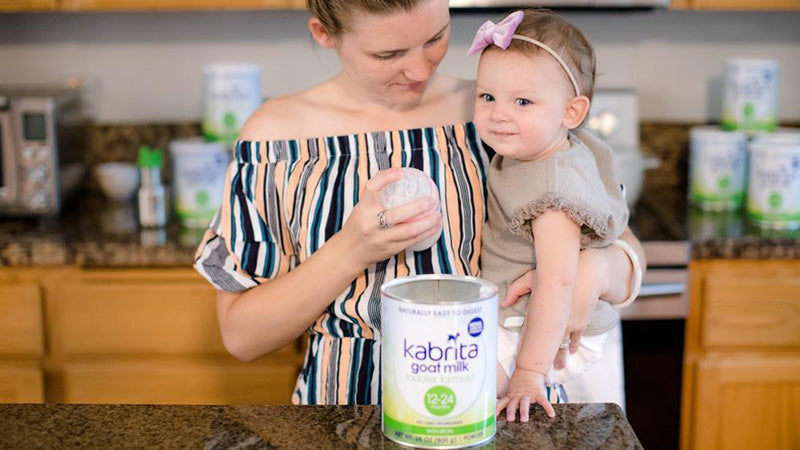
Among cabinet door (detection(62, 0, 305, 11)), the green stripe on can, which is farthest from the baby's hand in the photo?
cabinet door (detection(62, 0, 305, 11))

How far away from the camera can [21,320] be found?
7.38 ft

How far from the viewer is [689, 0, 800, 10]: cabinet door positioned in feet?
8.03

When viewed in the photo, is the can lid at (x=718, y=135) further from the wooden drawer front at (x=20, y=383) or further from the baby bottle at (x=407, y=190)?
the wooden drawer front at (x=20, y=383)

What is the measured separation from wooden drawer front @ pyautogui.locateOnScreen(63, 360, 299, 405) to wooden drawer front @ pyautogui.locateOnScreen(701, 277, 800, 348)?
0.97 m

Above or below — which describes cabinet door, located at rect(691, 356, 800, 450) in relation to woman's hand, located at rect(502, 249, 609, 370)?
below

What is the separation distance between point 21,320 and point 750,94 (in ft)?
6.28

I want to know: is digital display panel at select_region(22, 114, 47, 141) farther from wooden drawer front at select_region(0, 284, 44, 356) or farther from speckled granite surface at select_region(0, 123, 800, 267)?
wooden drawer front at select_region(0, 284, 44, 356)

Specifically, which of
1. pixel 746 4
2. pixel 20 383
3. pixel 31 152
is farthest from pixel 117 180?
pixel 746 4

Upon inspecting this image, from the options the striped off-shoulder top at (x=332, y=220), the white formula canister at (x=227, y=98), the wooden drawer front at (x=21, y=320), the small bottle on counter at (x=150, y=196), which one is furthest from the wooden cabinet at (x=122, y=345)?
the striped off-shoulder top at (x=332, y=220)

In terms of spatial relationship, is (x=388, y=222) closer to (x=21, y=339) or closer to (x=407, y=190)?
(x=407, y=190)

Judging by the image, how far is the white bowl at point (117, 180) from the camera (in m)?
2.67

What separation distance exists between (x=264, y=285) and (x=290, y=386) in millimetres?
1026

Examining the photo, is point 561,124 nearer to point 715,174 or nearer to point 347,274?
point 347,274

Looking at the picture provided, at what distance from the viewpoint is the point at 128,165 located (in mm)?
2709
